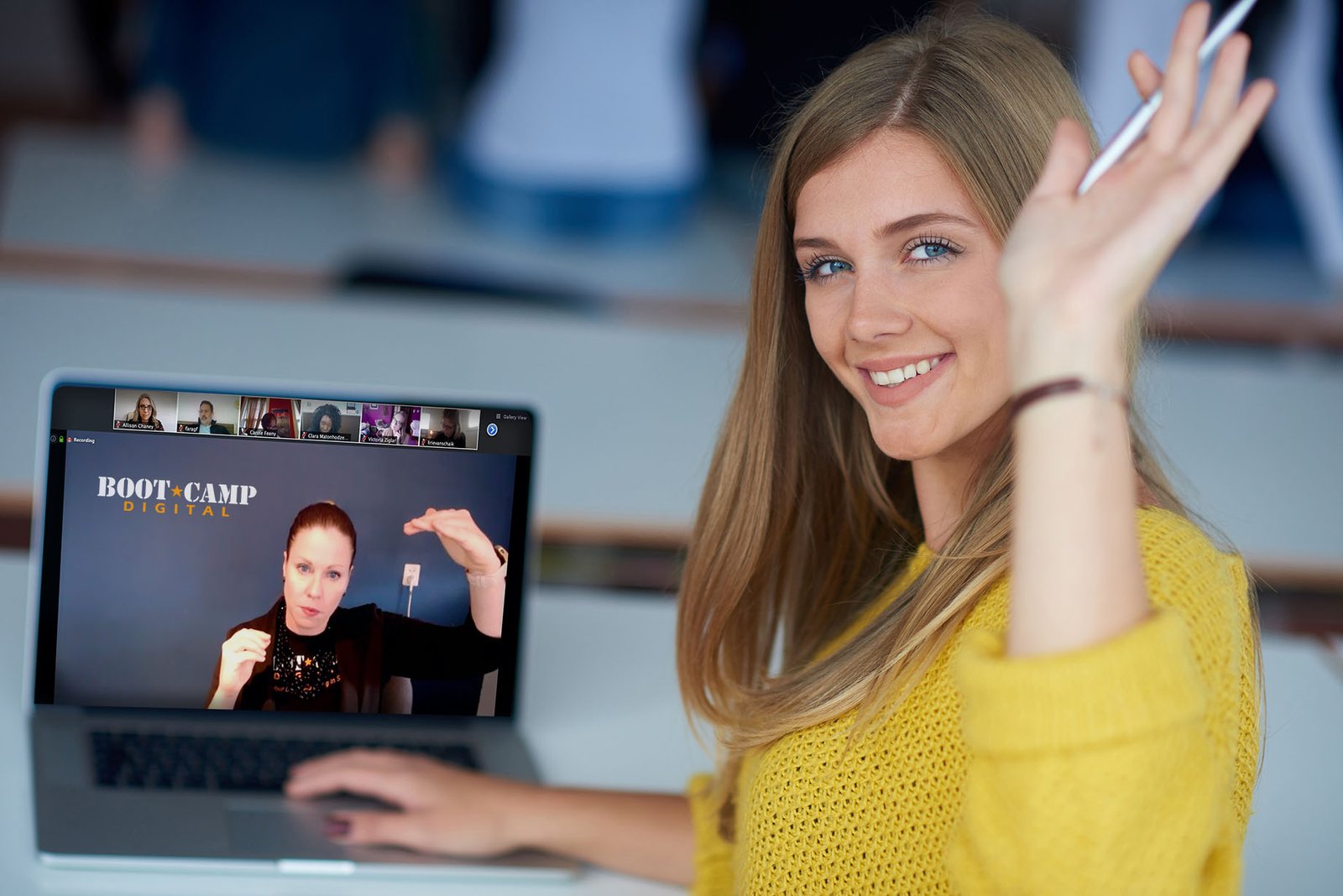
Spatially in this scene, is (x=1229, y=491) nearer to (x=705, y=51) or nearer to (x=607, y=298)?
(x=607, y=298)

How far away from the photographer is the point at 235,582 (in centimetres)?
113

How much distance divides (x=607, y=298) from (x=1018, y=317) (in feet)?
6.68

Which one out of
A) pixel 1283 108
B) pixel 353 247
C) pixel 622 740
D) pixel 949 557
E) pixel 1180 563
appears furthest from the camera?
pixel 1283 108

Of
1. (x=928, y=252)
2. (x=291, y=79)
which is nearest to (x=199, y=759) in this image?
(x=928, y=252)

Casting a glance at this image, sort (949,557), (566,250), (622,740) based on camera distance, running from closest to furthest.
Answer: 1. (949,557)
2. (622,740)
3. (566,250)

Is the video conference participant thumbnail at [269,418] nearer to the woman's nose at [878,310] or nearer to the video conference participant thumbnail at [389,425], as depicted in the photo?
the video conference participant thumbnail at [389,425]

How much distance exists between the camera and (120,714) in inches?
49.7

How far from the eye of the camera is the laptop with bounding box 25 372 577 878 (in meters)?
1.13

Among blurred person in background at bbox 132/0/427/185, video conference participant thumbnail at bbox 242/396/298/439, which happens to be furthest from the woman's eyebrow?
blurred person in background at bbox 132/0/427/185

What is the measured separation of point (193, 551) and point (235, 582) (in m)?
0.04

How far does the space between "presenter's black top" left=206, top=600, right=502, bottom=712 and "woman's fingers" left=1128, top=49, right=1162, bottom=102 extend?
64 centimetres

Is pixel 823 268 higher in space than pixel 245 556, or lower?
higher

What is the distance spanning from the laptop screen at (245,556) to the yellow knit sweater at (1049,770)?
30 centimetres

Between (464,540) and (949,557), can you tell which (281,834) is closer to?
(464,540)
